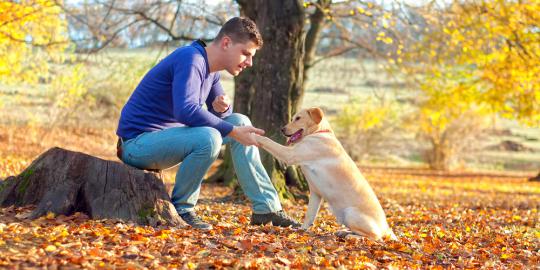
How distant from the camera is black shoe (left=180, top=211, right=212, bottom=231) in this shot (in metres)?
5.93

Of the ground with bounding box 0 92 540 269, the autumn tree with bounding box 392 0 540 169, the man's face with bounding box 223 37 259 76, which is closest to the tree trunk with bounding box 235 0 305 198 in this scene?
the ground with bounding box 0 92 540 269

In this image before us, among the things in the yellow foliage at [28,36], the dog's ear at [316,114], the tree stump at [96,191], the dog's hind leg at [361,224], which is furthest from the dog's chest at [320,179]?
the yellow foliage at [28,36]

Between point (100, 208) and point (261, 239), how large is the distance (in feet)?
4.93

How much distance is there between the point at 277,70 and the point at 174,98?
16.2ft

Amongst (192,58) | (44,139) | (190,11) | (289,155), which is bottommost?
(44,139)

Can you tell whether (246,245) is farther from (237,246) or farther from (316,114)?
(316,114)

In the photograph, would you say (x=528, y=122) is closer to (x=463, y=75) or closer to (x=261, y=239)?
(x=463, y=75)

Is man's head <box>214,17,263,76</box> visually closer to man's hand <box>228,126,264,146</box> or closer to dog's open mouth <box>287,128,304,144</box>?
man's hand <box>228,126,264,146</box>

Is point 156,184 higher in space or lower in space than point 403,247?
higher

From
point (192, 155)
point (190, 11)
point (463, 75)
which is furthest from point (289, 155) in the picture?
point (463, 75)

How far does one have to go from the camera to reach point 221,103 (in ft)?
20.5

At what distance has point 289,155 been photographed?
6.39 meters

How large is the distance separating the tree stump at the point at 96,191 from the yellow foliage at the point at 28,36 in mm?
6995

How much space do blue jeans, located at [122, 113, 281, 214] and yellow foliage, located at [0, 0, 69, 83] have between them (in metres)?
7.45
